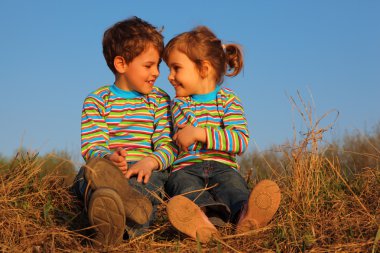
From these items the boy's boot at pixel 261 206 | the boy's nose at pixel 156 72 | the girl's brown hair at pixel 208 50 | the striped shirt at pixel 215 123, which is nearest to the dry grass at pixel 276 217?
the boy's boot at pixel 261 206

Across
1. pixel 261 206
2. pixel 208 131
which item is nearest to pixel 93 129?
pixel 208 131

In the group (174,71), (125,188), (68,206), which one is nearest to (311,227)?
(125,188)

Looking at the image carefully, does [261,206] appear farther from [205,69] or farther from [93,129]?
[93,129]

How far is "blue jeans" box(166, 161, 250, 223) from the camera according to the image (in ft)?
12.3

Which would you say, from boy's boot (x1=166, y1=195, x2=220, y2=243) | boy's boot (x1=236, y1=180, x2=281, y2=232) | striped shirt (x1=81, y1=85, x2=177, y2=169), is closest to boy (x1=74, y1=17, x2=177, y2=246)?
striped shirt (x1=81, y1=85, x2=177, y2=169)

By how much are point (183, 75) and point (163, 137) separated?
19.9 inches

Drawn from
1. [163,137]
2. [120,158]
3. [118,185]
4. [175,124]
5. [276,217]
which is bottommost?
[276,217]

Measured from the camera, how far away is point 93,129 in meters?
4.18

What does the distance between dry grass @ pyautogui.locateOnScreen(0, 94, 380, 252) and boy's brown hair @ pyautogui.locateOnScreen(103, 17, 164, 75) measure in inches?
46.9

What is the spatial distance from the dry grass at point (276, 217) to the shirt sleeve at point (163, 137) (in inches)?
17.7

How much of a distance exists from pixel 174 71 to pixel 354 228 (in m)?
1.78

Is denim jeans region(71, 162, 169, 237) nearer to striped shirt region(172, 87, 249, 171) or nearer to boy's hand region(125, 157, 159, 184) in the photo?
boy's hand region(125, 157, 159, 184)

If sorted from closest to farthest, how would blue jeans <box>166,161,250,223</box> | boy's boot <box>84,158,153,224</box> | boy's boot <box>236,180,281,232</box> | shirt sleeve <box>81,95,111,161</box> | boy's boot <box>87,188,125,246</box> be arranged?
boy's boot <box>87,188,125,246</box> < boy's boot <box>84,158,153,224</box> < boy's boot <box>236,180,281,232</box> < blue jeans <box>166,161,250,223</box> < shirt sleeve <box>81,95,111,161</box>

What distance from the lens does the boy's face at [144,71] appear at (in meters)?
4.34
